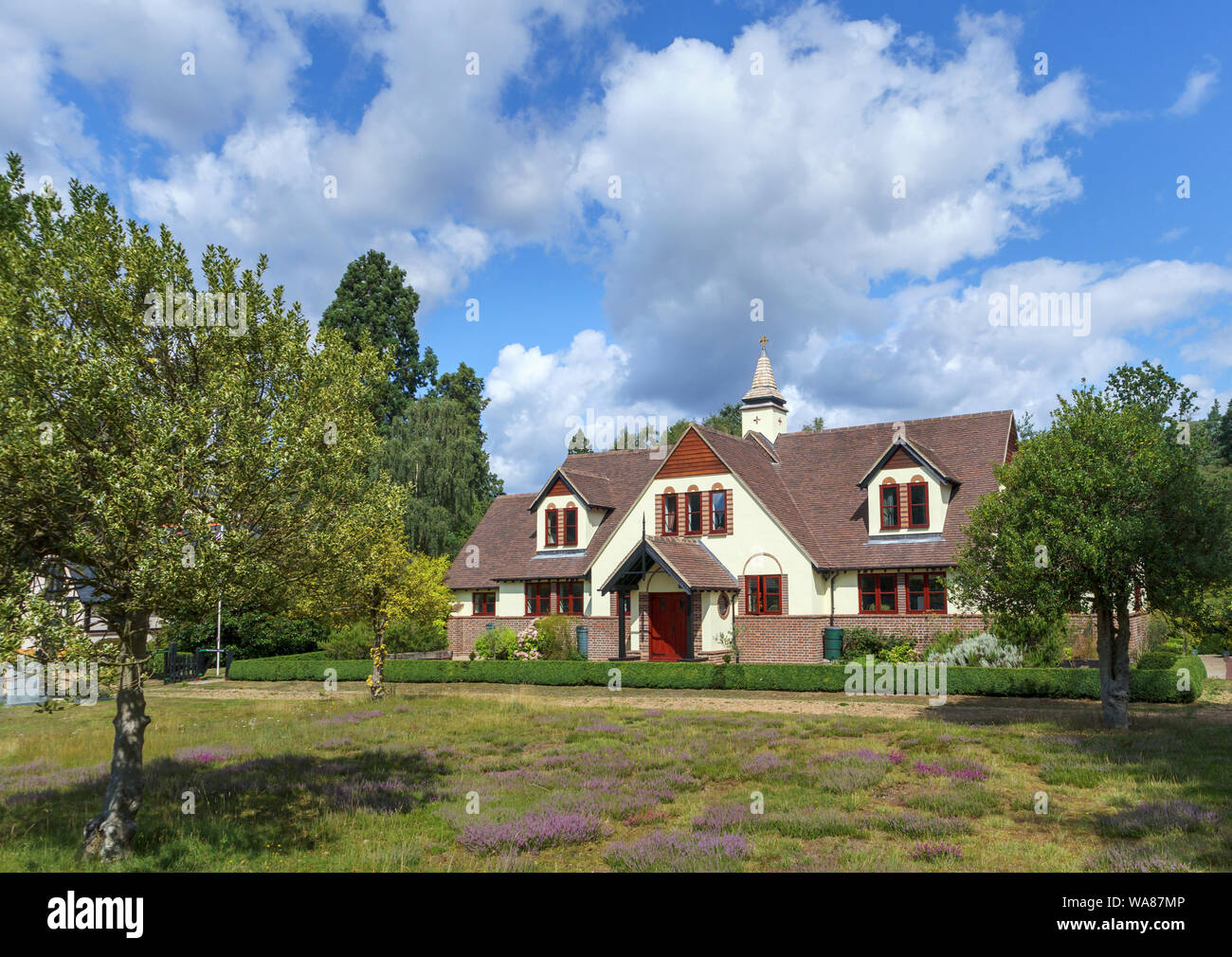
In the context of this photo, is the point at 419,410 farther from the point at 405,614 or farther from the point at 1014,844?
the point at 1014,844

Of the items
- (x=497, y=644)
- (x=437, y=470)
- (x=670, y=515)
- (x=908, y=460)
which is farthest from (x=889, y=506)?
(x=437, y=470)

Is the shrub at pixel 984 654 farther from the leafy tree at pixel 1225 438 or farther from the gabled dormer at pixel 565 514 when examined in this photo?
the leafy tree at pixel 1225 438

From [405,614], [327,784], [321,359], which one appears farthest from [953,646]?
[321,359]

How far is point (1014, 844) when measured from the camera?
405 inches

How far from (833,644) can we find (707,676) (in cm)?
620

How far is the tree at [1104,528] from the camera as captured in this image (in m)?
18.1

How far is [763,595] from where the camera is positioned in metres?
35.7

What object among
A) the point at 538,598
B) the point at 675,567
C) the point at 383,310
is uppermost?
the point at 383,310

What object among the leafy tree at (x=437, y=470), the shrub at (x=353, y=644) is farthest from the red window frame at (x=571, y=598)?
the leafy tree at (x=437, y=470)

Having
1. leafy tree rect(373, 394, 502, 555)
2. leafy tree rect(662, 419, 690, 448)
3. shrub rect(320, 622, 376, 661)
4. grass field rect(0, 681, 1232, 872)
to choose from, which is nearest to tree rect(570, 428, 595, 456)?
leafy tree rect(662, 419, 690, 448)

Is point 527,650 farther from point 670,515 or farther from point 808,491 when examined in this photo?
point 808,491

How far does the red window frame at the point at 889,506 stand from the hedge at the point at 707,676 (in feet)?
29.9

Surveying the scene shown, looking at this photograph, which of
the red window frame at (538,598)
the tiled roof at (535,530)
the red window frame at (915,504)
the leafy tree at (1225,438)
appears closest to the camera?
the red window frame at (915,504)
